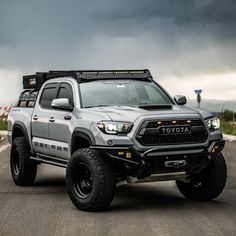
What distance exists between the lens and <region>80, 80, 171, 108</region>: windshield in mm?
9852

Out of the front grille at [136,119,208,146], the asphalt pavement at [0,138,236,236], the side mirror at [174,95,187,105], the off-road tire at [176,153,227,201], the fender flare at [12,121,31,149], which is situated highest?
the side mirror at [174,95,187,105]

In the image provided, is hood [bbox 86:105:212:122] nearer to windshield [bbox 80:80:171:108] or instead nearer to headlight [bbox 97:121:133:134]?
headlight [bbox 97:121:133:134]

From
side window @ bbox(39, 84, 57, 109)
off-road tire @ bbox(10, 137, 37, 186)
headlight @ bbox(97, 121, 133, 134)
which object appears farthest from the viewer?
off-road tire @ bbox(10, 137, 37, 186)

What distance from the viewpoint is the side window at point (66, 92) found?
10.2m

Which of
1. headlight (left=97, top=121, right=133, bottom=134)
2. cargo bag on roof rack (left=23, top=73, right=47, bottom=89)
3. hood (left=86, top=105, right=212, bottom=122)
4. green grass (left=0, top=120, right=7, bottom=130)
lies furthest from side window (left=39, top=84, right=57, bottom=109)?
green grass (left=0, top=120, right=7, bottom=130)

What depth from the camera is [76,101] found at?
9883mm

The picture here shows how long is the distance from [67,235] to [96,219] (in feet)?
3.60

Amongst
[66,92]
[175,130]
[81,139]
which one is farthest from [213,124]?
[66,92]

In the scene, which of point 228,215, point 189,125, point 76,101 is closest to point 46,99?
point 76,101

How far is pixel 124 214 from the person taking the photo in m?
8.46

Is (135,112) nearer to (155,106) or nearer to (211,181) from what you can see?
(155,106)

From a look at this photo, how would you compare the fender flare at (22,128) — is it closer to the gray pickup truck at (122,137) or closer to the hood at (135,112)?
the gray pickup truck at (122,137)

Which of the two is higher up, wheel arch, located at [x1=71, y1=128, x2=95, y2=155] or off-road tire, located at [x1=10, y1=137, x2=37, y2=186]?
wheel arch, located at [x1=71, y1=128, x2=95, y2=155]

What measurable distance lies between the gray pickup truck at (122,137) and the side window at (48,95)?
23mm
